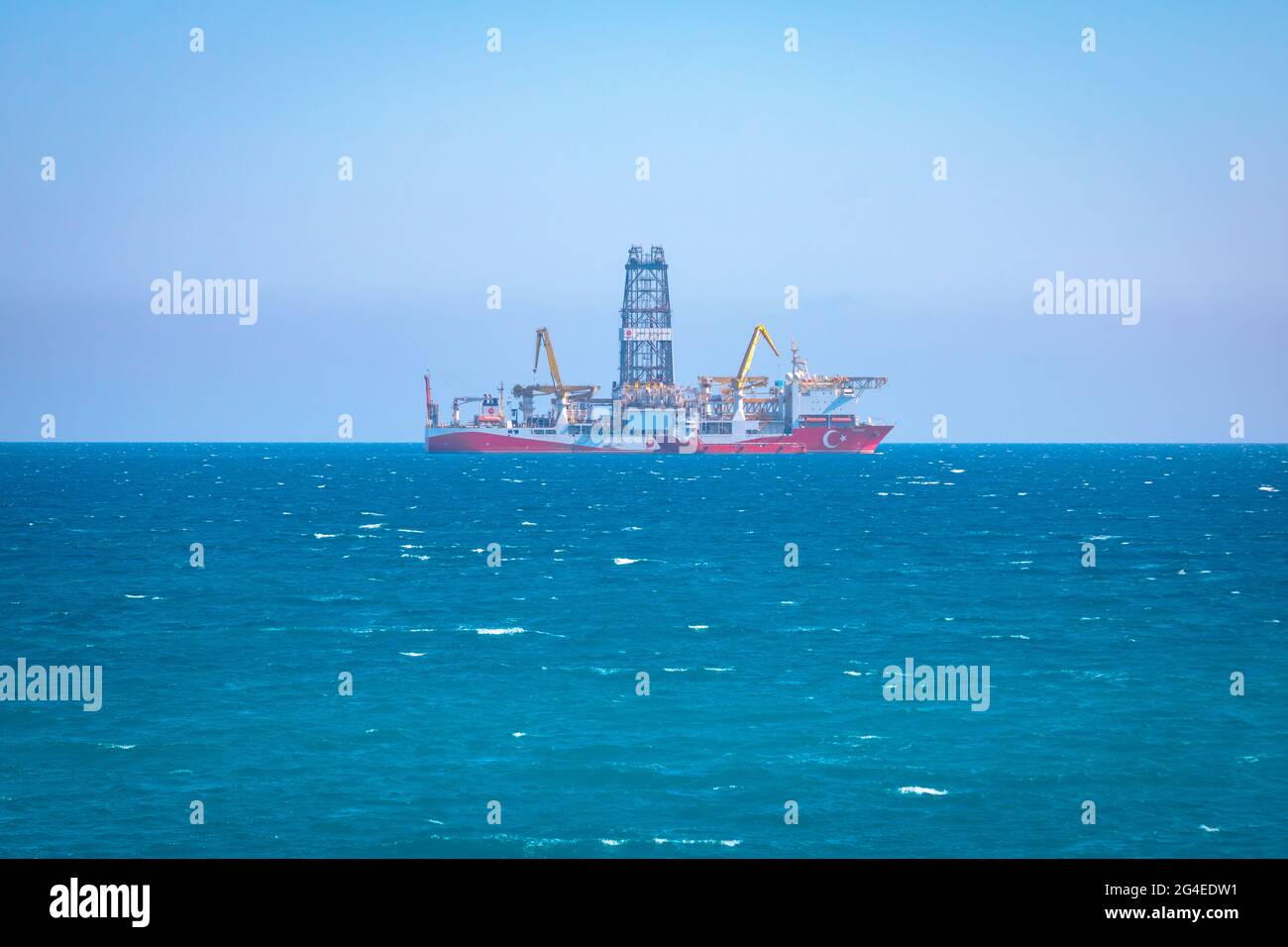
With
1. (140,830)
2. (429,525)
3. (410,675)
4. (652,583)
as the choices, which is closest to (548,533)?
(429,525)

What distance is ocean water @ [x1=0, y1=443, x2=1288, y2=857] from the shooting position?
23.3 m

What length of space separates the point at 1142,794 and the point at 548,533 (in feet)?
201

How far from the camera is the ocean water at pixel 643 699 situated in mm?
23281

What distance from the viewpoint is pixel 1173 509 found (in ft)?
368

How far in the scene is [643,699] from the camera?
3375cm

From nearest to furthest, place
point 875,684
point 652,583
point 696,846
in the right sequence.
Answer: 1. point 696,846
2. point 875,684
3. point 652,583

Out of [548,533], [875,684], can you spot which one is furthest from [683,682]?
[548,533]
